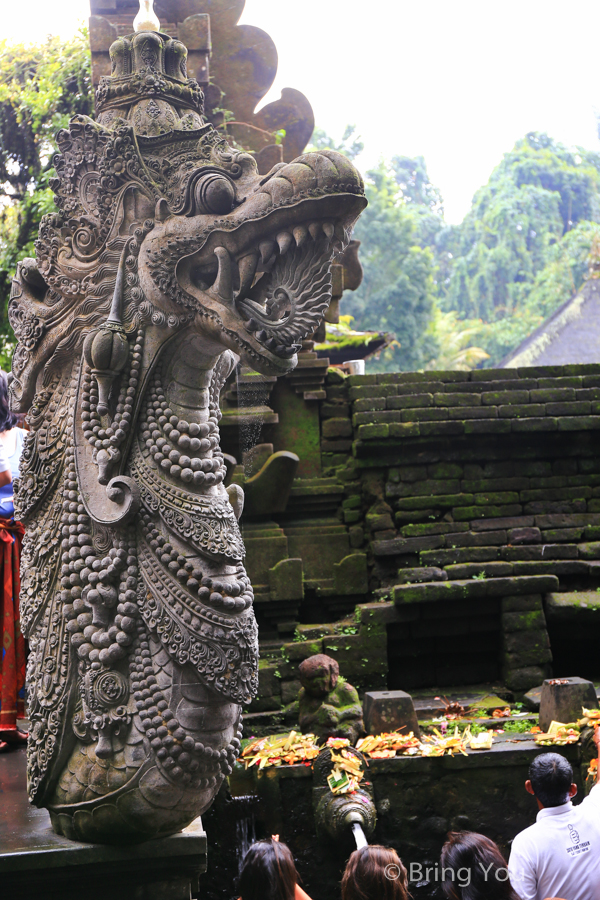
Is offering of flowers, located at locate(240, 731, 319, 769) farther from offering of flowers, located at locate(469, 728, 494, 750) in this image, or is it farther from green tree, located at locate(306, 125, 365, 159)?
green tree, located at locate(306, 125, 365, 159)

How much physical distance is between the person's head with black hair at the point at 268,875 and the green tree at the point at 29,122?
621 cm

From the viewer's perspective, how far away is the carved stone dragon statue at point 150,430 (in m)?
1.86

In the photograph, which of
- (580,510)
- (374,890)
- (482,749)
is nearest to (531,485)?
(580,510)

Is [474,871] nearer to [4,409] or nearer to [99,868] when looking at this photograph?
[99,868]

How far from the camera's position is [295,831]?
4.35 metres

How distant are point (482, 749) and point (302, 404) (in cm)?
302

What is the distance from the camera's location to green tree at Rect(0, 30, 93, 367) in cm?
753

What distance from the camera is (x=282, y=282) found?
6.11 ft

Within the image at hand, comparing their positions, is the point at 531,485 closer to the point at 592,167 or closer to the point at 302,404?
the point at 302,404

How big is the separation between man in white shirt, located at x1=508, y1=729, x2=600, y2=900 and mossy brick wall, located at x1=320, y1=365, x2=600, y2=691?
2.97m

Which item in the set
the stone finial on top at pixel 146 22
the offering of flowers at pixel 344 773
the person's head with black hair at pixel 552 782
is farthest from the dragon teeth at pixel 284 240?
the offering of flowers at pixel 344 773

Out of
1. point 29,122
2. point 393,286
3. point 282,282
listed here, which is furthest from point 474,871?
point 393,286

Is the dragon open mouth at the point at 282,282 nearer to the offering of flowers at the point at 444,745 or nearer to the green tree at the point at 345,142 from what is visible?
the offering of flowers at the point at 444,745

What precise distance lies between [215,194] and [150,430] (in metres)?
0.59
